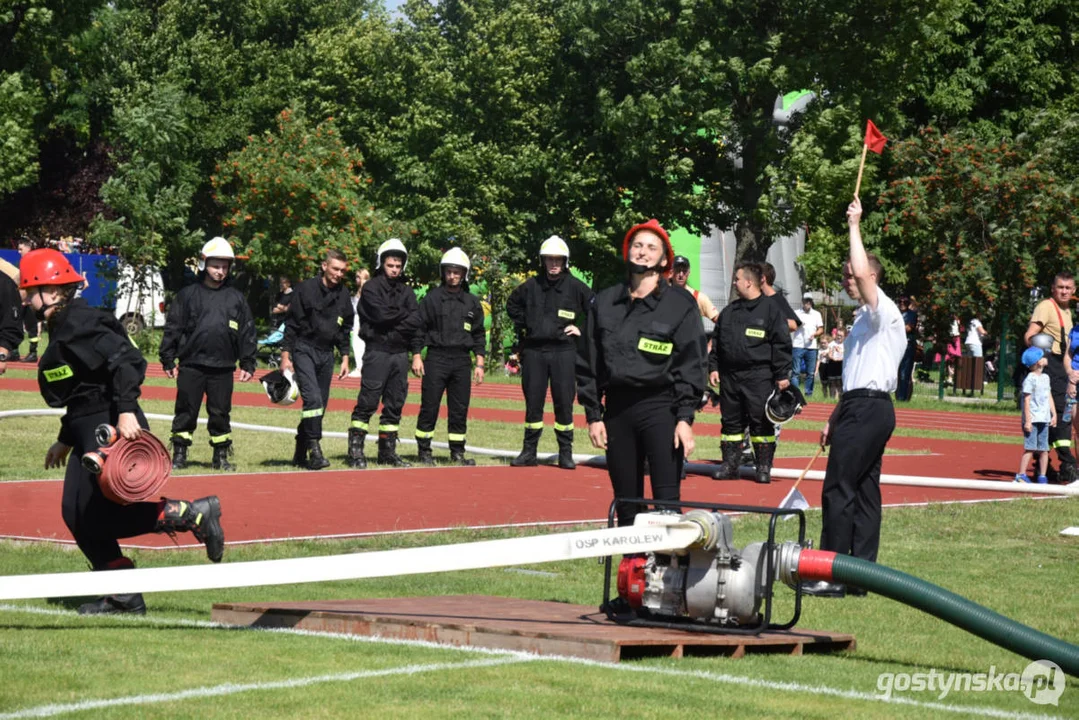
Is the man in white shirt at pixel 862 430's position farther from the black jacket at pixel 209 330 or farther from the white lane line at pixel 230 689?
the black jacket at pixel 209 330

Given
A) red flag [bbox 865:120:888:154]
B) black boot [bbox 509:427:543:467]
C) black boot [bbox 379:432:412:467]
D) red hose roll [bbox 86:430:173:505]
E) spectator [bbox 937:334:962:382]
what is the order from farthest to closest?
1. spectator [bbox 937:334:962:382]
2. black boot [bbox 509:427:543:467]
3. black boot [bbox 379:432:412:467]
4. red flag [bbox 865:120:888:154]
5. red hose roll [bbox 86:430:173:505]

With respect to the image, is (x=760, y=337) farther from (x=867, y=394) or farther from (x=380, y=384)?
(x=867, y=394)

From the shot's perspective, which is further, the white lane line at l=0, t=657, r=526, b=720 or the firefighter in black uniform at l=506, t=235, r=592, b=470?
the firefighter in black uniform at l=506, t=235, r=592, b=470

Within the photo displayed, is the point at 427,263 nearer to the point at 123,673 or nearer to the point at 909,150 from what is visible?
the point at 909,150

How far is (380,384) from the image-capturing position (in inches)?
675

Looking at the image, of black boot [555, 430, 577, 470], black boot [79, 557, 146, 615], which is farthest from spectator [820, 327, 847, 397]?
black boot [79, 557, 146, 615]

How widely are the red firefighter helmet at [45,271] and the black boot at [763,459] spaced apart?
926 centimetres

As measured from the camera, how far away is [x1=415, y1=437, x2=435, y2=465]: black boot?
58.2 ft

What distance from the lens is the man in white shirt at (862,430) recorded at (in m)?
9.67

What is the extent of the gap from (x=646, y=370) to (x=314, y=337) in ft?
27.7

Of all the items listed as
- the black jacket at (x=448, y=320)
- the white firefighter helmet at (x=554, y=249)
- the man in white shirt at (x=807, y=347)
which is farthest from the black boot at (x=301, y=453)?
the man in white shirt at (x=807, y=347)

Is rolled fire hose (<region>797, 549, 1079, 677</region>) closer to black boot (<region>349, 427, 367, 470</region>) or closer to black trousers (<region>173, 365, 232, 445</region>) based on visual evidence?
black trousers (<region>173, 365, 232, 445</region>)

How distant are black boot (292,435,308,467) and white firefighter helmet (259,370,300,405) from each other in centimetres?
57

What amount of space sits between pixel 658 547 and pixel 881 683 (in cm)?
128
